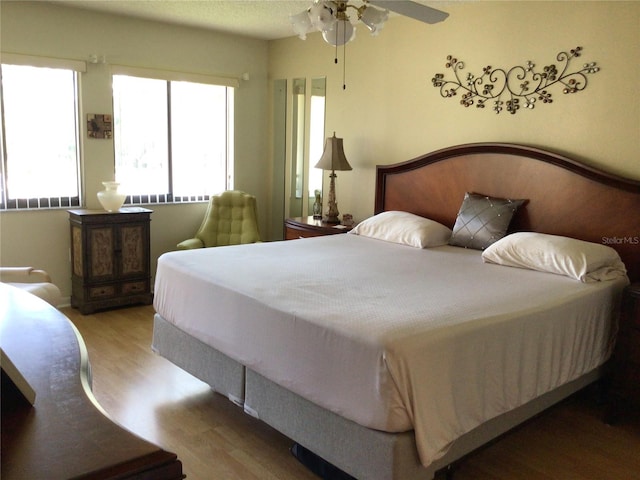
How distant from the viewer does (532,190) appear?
3.56 m

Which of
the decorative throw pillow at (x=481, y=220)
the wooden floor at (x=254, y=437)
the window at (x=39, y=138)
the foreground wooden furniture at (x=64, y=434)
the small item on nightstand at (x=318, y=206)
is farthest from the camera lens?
the small item on nightstand at (x=318, y=206)

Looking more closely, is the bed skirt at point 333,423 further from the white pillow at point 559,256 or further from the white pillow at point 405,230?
the white pillow at point 405,230

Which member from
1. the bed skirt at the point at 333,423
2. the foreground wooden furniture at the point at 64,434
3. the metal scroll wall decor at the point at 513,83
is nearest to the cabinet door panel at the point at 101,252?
the bed skirt at the point at 333,423

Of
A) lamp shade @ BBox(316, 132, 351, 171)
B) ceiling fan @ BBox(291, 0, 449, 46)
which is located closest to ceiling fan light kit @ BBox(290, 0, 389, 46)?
ceiling fan @ BBox(291, 0, 449, 46)

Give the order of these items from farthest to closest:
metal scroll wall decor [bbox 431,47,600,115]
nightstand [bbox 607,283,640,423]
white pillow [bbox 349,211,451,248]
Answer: white pillow [bbox 349,211,451,248] < metal scroll wall decor [bbox 431,47,600,115] < nightstand [bbox 607,283,640,423]

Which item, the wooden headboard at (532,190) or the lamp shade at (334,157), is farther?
the lamp shade at (334,157)

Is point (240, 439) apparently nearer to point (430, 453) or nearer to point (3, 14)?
point (430, 453)

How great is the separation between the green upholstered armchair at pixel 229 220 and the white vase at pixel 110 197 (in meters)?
0.77

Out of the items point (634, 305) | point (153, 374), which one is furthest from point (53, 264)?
point (634, 305)

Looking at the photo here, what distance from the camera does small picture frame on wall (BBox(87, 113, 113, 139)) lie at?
456 cm

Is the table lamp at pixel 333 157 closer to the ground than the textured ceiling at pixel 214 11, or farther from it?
closer to the ground

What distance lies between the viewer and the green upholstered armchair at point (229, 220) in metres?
5.08

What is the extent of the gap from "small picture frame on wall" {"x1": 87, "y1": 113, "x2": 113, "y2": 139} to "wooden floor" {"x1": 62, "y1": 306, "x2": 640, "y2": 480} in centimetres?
208

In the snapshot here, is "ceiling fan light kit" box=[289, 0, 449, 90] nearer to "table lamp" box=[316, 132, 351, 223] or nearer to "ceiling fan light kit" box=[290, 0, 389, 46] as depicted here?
"ceiling fan light kit" box=[290, 0, 389, 46]
